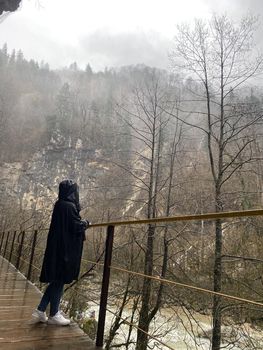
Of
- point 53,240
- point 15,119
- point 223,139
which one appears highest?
point 15,119

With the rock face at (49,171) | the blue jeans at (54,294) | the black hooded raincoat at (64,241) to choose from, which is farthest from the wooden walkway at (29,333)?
the rock face at (49,171)

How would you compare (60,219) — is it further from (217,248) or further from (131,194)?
(131,194)

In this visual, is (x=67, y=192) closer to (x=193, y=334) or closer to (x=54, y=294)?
(x=54, y=294)

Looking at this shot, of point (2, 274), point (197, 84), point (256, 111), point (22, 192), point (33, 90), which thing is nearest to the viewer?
point (2, 274)

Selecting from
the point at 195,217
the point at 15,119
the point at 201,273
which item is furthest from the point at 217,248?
the point at 15,119

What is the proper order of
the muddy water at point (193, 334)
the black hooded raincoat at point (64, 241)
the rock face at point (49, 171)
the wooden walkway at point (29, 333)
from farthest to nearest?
the rock face at point (49, 171)
the muddy water at point (193, 334)
the black hooded raincoat at point (64, 241)
the wooden walkway at point (29, 333)

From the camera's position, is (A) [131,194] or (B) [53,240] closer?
(B) [53,240]

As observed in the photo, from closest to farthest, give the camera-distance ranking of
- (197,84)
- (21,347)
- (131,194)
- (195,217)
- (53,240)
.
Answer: (195,217)
(21,347)
(53,240)
(197,84)
(131,194)

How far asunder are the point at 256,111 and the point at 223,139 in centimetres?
106

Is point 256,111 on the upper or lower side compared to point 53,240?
upper

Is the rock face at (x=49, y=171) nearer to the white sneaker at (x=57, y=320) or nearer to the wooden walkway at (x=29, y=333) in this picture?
the wooden walkway at (x=29, y=333)

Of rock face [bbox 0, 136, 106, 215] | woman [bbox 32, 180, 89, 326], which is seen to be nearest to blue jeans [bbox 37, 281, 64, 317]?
woman [bbox 32, 180, 89, 326]

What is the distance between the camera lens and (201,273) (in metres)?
9.76

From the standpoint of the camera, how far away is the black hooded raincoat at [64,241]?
305cm
